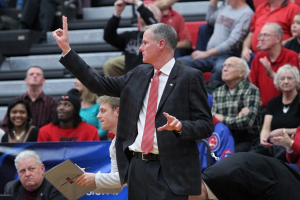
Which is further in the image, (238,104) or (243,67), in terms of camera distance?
(243,67)

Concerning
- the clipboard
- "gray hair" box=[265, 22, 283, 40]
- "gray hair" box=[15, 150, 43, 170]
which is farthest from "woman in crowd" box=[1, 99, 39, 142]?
"gray hair" box=[265, 22, 283, 40]

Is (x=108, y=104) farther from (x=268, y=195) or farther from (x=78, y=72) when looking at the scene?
(x=268, y=195)

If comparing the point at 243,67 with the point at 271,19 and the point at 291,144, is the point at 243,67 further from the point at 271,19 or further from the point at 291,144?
the point at 291,144

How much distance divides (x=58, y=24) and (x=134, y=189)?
6752 millimetres

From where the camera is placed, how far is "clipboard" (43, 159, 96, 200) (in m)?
4.78

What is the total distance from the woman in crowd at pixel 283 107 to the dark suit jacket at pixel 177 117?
2904 mm

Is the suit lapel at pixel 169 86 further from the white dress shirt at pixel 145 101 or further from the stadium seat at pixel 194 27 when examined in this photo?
the stadium seat at pixel 194 27

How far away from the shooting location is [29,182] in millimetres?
6066

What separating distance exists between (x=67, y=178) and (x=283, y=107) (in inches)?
125

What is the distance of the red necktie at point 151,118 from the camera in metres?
4.27

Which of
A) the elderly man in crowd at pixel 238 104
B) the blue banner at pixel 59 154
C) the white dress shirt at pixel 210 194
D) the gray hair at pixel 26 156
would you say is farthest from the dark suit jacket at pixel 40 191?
the elderly man in crowd at pixel 238 104

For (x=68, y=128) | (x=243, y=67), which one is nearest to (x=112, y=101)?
(x=68, y=128)

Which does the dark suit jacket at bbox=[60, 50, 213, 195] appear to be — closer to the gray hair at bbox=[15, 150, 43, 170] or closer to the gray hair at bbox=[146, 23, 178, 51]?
the gray hair at bbox=[146, 23, 178, 51]

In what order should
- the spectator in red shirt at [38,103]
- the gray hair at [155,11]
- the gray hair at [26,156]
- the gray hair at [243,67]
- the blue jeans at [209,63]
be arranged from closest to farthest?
the gray hair at [26,156]
the gray hair at [243,67]
the spectator in red shirt at [38,103]
the blue jeans at [209,63]
the gray hair at [155,11]
